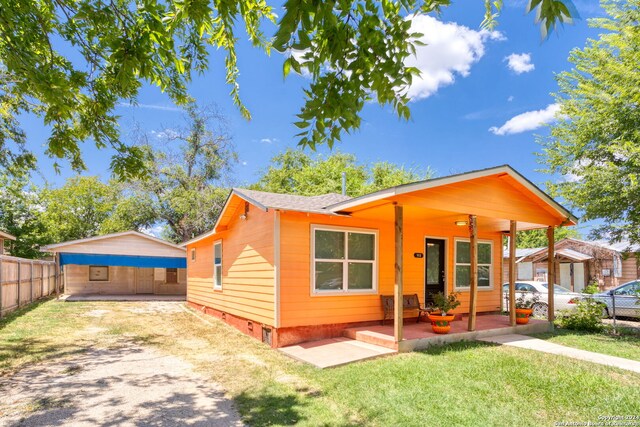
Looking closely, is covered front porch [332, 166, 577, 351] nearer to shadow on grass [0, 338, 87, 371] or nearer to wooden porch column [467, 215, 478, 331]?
wooden porch column [467, 215, 478, 331]

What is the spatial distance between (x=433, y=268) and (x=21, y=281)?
46.9 feet

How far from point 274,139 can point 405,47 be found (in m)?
33.1

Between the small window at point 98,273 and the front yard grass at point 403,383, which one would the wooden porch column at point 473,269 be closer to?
the front yard grass at point 403,383

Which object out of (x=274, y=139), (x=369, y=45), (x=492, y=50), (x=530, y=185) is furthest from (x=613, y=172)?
(x=274, y=139)

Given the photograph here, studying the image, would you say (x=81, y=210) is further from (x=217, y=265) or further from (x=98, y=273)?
(x=217, y=265)

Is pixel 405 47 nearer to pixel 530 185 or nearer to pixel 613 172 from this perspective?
pixel 530 185

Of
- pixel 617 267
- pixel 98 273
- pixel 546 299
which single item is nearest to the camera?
pixel 546 299

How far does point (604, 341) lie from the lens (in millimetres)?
8328

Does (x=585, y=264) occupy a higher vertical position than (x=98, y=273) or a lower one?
higher

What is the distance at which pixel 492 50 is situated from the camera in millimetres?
15297

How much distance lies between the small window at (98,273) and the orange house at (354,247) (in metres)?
13.9

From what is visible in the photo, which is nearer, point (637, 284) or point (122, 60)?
point (122, 60)

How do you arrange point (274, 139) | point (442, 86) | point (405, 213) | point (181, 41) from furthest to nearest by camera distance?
1. point (274, 139)
2. point (442, 86)
3. point (405, 213)
4. point (181, 41)

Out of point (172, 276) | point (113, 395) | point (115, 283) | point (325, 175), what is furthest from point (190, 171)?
point (113, 395)
